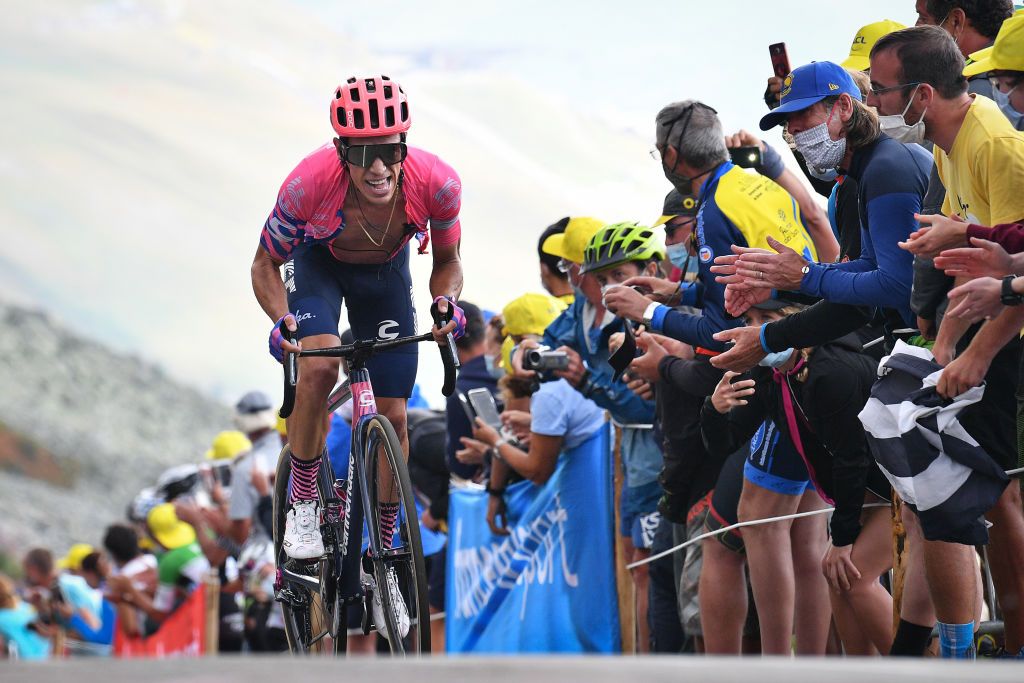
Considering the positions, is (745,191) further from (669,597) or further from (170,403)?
(170,403)

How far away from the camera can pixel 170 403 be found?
52.3 meters

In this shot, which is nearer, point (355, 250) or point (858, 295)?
point (858, 295)

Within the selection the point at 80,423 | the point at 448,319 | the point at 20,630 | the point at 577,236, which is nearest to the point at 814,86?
the point at 448,319

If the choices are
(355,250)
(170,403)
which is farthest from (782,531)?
(170,403)

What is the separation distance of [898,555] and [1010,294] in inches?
51.3

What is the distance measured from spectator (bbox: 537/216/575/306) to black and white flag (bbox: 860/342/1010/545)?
4.21 meters

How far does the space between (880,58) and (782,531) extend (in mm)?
1984

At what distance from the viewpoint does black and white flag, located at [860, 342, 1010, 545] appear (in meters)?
4.80

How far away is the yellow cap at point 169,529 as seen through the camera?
13.9 metres

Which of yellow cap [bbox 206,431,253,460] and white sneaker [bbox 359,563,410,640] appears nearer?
white sneaker [bbox 359,563,410,640]

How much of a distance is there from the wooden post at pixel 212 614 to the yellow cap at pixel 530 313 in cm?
456

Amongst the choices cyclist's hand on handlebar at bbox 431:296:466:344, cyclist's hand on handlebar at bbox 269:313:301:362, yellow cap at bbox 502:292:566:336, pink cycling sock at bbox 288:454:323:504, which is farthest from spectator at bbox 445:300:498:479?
cyclist's hand on handlebar at bbox 269:313:301:362

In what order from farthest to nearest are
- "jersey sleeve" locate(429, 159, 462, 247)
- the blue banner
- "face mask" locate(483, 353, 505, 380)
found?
1. "face mask" locate(483, 353, 505, 380)
2. the blue banner
3. "jersey sleeve" locate(429, 159, 462, 247)

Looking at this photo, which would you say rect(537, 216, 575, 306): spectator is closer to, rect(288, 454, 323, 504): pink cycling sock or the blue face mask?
the blue face mask
